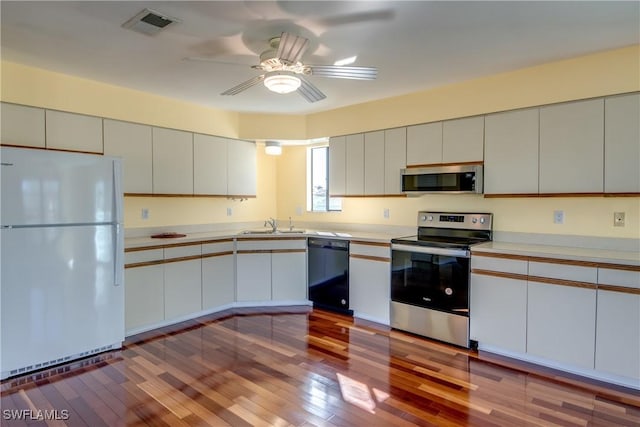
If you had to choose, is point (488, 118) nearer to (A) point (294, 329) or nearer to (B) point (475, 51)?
(B) point (475, 51)

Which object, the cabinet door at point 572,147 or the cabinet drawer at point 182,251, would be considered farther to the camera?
the cabinet drawer at point 182,251

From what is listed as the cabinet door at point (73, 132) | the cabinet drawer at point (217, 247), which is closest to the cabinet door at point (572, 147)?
the cabinet drawer at point (217, 247)

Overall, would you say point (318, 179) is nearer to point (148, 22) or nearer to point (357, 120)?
point (357, 120)

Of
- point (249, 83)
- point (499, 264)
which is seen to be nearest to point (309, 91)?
point (249, 83)

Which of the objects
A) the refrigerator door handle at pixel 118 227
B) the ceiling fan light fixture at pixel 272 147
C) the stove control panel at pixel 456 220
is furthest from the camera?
the ceiling fan light fixture at pixel 272 147

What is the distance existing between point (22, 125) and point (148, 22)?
159 centimetres

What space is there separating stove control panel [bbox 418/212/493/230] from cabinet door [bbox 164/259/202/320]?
2426mm

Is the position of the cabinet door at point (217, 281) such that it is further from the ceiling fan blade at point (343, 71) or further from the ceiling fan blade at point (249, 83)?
the ceiling fan blade at point (343, 71)

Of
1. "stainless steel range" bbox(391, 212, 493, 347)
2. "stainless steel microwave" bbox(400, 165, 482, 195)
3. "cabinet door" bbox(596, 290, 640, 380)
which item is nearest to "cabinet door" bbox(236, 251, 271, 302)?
"stainless steel range" bbox(391, 212, 493, 347)

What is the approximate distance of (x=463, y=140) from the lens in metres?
3.39

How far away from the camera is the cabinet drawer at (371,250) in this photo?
3615mm

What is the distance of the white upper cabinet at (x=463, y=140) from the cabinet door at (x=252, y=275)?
7.34ft

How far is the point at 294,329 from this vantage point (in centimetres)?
354

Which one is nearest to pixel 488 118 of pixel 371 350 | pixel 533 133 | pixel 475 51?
pixel 533 133
